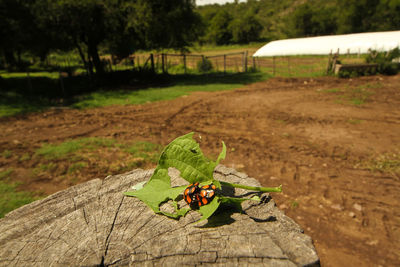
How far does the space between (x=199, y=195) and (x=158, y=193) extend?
0.84ft

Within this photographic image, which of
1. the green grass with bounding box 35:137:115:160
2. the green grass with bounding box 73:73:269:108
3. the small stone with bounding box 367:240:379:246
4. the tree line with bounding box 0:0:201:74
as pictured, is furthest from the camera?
the tree line with bounding box 0:0:201:74

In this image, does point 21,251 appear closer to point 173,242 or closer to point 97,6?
point 173,242

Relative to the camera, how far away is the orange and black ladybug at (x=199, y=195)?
1.30 metres

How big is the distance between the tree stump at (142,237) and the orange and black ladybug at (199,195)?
8 centimetres

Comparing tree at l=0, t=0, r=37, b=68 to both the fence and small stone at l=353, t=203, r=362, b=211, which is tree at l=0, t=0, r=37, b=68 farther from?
small stone at l=353, t=203, r=362, b=211

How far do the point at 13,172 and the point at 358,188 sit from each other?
650 cm

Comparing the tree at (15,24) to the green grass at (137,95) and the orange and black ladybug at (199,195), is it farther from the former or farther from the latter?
the orange and black ladybug at (199,195)

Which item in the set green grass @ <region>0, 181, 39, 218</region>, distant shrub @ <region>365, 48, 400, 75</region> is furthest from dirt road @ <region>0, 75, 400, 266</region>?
distant shrub @ <region>365, 48, 400, 75</region>

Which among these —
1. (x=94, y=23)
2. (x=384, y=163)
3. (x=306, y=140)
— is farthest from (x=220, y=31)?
(x=384, y=163)

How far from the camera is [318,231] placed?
3463 mm

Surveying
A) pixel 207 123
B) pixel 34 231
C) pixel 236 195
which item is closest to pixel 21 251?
pixel 34 231

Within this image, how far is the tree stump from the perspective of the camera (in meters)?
1.09

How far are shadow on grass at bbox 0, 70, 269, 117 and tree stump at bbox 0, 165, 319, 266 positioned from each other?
9.69 meters

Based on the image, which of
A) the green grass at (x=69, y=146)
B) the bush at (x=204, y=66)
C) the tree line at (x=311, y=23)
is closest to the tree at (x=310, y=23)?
the tree line at (x=311, y=23)
